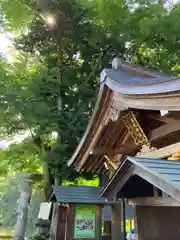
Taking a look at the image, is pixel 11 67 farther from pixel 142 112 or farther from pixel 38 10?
pixel 142 112

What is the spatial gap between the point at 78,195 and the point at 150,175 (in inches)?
140

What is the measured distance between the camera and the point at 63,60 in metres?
12.5

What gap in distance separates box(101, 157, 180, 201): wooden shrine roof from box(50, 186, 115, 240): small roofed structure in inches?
86.6

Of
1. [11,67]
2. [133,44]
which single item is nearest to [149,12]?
[133,44]

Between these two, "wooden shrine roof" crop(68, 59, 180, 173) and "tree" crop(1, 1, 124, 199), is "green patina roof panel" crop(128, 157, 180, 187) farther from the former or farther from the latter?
"tree" crop(1, 1, 124, 199)

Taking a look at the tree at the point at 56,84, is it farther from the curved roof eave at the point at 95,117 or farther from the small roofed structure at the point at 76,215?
the small roofed structure at the point at 76,215

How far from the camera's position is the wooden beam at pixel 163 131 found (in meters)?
4.17

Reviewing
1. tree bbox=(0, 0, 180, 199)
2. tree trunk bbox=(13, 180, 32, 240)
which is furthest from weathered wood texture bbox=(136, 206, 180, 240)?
tree trunk bbox=(13, 180, 32, 240)

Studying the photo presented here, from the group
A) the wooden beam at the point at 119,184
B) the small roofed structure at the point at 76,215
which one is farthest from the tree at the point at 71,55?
the wooden beam at the point at 119,184

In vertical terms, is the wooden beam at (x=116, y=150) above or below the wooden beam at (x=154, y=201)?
above

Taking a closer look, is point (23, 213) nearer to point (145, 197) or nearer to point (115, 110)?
point (115, 110)

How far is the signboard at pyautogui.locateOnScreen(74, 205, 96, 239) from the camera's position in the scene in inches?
207

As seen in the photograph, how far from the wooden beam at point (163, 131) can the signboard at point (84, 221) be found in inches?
85.3

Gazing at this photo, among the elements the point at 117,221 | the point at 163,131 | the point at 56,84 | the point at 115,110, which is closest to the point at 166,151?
the point at 163,131
